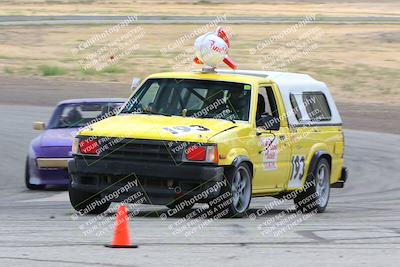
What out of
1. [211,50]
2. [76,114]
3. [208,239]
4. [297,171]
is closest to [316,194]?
[297,171]

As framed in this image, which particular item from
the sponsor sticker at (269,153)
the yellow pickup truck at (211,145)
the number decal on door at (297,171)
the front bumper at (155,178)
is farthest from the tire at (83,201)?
the number decal on door at (297,171)

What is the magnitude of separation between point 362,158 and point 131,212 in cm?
960

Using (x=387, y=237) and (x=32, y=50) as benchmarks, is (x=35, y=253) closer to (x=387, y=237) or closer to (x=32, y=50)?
(x=387, y=237)

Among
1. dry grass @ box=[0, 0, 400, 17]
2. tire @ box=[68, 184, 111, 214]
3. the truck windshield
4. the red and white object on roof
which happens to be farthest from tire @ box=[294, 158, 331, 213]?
dry grass @ box=[0, 0, 400, 17]

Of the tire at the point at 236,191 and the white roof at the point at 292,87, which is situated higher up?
the white roof at the point at 292,87

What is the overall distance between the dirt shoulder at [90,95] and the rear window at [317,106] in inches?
485

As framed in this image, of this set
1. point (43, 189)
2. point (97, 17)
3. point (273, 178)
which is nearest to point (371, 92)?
point (43, 189)

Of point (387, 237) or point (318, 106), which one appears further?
point (318, 106)

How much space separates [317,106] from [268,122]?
1.81 metres

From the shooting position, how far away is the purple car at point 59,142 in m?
16.5

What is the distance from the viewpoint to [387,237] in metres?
10.8

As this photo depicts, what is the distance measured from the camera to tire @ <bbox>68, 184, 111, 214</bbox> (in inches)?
484

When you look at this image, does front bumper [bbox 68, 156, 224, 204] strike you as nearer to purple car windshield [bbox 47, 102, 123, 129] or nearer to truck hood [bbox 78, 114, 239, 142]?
truck hood [bbox 78, 114, 239, 142]

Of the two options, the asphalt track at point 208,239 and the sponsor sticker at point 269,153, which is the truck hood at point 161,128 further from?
the asphalt track at point 208,239
